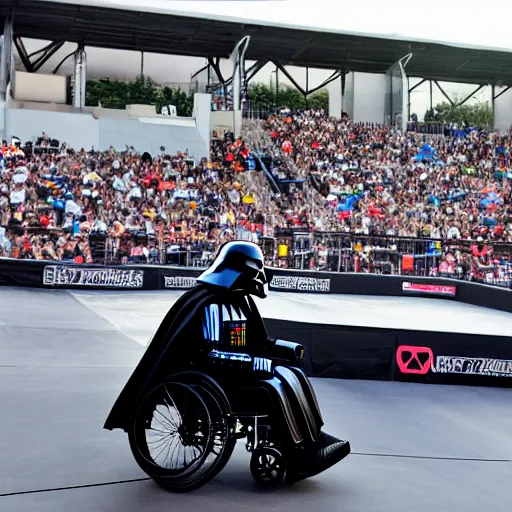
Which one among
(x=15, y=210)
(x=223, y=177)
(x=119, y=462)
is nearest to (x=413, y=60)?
(x=223, y=177)

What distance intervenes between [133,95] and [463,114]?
1899cm

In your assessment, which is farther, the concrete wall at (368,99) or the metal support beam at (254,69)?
the concrete wall at (368,99)

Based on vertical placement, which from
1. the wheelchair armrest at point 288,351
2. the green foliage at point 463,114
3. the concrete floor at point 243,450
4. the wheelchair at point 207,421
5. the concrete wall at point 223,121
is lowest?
the concrete floor at point 243,450

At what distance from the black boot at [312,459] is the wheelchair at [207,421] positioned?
2.7 inches

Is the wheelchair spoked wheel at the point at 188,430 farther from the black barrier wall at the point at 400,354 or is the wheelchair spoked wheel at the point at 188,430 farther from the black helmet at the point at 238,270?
the black barrier wall at the point at 400,354

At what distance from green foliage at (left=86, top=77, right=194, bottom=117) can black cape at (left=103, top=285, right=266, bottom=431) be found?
106 ft

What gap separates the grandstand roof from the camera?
112ft

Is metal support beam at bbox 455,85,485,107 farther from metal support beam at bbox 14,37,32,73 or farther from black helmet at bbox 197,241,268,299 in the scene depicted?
black helmet at bbox 197,241,268,299

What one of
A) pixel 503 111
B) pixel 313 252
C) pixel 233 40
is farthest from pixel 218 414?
pixel 503 111

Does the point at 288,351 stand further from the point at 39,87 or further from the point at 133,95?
the point at 133,95

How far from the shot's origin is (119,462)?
19.3 feet

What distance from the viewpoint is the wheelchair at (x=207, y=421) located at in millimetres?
4980

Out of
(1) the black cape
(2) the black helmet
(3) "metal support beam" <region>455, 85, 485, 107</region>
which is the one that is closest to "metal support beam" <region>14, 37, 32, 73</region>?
(3) "metal support beam" <region>455, 85, 485, 107</region>

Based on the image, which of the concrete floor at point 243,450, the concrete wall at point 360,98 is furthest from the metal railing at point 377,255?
the concrete wall at point 360,98
